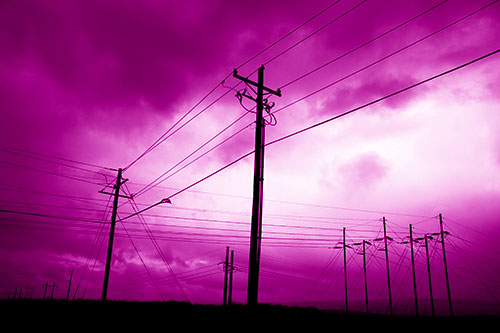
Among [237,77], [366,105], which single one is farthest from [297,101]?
[366,105]

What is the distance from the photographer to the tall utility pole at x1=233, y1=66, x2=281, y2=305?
13.3m

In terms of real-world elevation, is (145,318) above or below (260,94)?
below

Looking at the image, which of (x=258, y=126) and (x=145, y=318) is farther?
(x=145, y=318)

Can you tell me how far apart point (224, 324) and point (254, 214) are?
6.05 m

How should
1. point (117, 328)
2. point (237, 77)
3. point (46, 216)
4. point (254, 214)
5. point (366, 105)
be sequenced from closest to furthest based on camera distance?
point (366, 105) → point (254, 214) → point (117, 328) → point (237, 77) → point (46, 216)

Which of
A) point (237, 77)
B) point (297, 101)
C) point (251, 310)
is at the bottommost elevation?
point (251, 310)

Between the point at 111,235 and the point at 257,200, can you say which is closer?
the point at 257,200

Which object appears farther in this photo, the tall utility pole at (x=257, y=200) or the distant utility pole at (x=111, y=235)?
the distant utility pole at (x=111, y=235)

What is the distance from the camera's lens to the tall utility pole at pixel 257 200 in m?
13.3

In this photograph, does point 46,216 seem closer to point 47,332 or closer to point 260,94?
point 47,332

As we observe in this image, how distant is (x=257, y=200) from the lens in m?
14.4

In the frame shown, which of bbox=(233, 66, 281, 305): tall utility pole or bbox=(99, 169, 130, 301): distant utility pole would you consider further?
bbox=(99, 169, 130, 301): distant utility pole

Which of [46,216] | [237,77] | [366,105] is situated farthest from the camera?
[46,216]

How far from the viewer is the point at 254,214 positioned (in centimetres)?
1392
